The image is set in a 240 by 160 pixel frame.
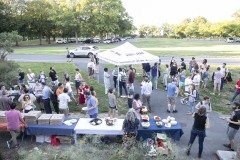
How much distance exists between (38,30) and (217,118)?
5588cm

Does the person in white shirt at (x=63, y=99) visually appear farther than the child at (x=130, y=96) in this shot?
No

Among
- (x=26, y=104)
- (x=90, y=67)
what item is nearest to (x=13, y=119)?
(x=26, y=104)

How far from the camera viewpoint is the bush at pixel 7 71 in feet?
42.8

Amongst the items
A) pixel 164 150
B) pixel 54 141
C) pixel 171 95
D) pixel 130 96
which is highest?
pixel 171 95

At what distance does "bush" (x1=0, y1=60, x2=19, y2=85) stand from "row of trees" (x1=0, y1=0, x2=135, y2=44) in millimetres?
38347

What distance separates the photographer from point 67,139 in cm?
809

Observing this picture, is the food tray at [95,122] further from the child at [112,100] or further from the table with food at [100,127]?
the child at [112,100]

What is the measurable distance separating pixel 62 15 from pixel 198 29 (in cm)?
6425

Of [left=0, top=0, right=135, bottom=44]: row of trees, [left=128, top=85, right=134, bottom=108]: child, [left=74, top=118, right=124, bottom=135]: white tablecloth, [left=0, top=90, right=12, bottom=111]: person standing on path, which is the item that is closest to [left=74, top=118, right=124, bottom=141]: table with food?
[left=74, top=118, right=124, bottom=135]: white tablecloth

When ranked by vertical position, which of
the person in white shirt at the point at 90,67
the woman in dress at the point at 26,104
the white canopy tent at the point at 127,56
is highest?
the white canopy tent at the point at 127,56

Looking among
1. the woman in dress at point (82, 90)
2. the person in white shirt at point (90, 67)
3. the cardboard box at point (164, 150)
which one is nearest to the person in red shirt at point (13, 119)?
the woman in dress at point (82, 90)

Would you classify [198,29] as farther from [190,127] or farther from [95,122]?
[95,122]

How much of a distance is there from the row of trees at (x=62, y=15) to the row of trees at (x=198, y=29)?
115 ft

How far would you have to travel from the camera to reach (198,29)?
3777 inches
